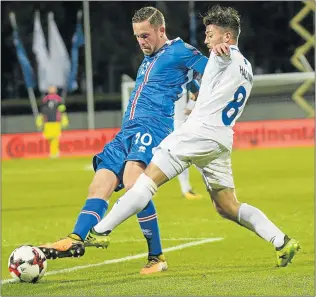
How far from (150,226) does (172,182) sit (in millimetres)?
13006

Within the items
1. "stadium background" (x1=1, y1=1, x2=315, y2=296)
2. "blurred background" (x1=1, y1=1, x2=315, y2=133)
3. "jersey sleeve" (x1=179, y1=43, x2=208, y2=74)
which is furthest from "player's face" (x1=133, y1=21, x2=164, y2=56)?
"blurred background" (x1=1, y1=1, x2=315, y2=133)

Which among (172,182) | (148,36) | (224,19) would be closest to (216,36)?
(224,19)

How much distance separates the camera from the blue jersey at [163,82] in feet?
27.8

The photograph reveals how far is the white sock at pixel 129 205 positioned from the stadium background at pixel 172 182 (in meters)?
0.47

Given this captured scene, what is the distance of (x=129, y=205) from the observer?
307 inches

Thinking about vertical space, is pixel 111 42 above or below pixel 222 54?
below

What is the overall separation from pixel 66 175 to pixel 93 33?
26.4 meters

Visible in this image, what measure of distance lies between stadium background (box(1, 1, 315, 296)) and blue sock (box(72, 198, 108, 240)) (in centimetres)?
42

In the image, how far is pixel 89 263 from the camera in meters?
9.52

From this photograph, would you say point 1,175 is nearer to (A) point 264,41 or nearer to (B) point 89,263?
(B) point 89,263

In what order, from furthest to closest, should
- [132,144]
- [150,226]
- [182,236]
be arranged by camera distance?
[182,236] < [150,226] < [132,144]

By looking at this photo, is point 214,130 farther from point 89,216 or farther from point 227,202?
point 89,216

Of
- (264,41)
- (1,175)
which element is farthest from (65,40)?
(1,175)

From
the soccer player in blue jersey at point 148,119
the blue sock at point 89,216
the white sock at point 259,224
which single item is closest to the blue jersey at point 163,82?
the soccer player in blue jersey at point 148,119
